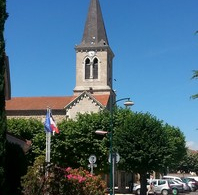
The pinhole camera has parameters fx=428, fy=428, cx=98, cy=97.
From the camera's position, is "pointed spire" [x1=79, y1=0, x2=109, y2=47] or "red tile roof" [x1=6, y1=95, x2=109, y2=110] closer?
"red tile roof" [x1=6, y1=95, x2=109, y2=110]

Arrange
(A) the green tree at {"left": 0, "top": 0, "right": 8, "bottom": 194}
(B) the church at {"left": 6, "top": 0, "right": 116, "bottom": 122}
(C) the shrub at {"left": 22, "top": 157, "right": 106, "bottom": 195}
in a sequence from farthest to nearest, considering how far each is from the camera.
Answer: (B) the church at {"left": 6, "top": 0, "right": 116, "bottom": 122} → (C) the shrub at {"left": 22, "top": 157, "right": 106, "bottom": 195} → (A) the green tree at {"left": 0, "top": 0, "right": 8, "bottom": 194}

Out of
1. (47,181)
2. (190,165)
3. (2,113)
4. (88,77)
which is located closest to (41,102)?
(88,77)

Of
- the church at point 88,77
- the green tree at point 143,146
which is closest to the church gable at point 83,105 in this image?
the church at point 88,77

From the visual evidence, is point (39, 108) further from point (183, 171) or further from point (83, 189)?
point (83, 189)

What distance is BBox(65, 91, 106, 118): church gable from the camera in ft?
221

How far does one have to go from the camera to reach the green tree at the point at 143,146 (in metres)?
37.2

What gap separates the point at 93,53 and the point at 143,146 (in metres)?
43.3

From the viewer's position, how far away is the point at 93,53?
258 ft

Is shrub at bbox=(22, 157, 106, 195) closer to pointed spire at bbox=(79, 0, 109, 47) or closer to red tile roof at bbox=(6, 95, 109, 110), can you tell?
red tile roof at bbox=(6, 95, 109, 110)

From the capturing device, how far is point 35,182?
15312mm

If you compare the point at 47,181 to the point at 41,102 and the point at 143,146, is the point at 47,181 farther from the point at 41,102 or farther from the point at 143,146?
the point at 41,102

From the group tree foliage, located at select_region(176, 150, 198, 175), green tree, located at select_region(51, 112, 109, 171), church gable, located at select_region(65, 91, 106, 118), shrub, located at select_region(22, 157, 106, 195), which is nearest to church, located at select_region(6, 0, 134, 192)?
church gable, located at select_region(65, 91, 106, 118)

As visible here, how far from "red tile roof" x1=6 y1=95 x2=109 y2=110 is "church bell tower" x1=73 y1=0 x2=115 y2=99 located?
4586mm

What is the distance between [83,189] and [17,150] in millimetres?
3782
